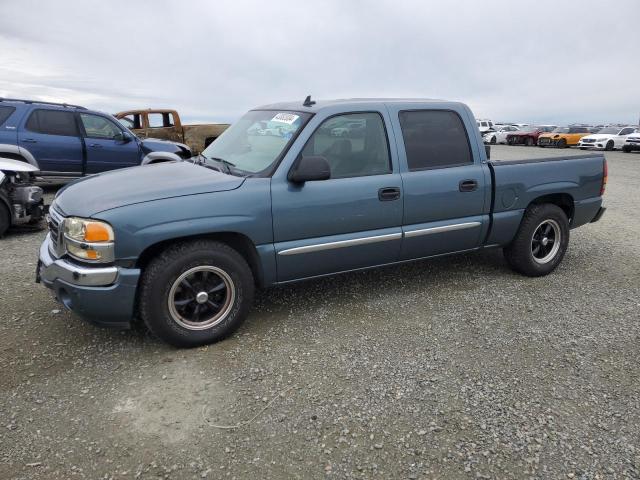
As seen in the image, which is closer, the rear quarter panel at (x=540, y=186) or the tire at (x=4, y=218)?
the rear quarter panel at (x=540, y=186)

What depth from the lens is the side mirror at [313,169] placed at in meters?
3.43

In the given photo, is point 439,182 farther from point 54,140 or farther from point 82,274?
point 54,140

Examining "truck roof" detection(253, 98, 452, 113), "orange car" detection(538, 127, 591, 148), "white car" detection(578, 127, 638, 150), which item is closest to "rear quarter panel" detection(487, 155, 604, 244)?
"truck roof" detection(253, 98, 452, 113)

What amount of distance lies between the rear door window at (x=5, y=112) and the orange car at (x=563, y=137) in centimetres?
3068

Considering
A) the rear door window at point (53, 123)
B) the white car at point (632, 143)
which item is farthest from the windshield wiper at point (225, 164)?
the white car at point (632, 143)

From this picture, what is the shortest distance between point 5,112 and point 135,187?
700cm

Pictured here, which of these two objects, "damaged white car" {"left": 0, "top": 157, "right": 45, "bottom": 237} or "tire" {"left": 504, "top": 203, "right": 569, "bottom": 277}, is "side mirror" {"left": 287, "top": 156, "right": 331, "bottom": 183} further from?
"damaged white car" {"left": 0, "top": 157, "right": 45, "bottom": 237}

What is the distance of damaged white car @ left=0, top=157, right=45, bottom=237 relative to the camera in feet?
20.2

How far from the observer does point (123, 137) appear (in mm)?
9688

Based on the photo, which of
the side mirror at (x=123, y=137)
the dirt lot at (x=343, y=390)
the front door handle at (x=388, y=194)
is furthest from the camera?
the side mirror at (x=123, y=137)

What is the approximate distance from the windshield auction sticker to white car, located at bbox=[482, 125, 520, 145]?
115 feet

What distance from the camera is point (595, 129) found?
30500mm

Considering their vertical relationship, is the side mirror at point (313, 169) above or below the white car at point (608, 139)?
above

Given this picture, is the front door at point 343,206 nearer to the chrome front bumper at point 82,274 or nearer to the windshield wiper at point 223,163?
the windshield wiper at point 223,163
